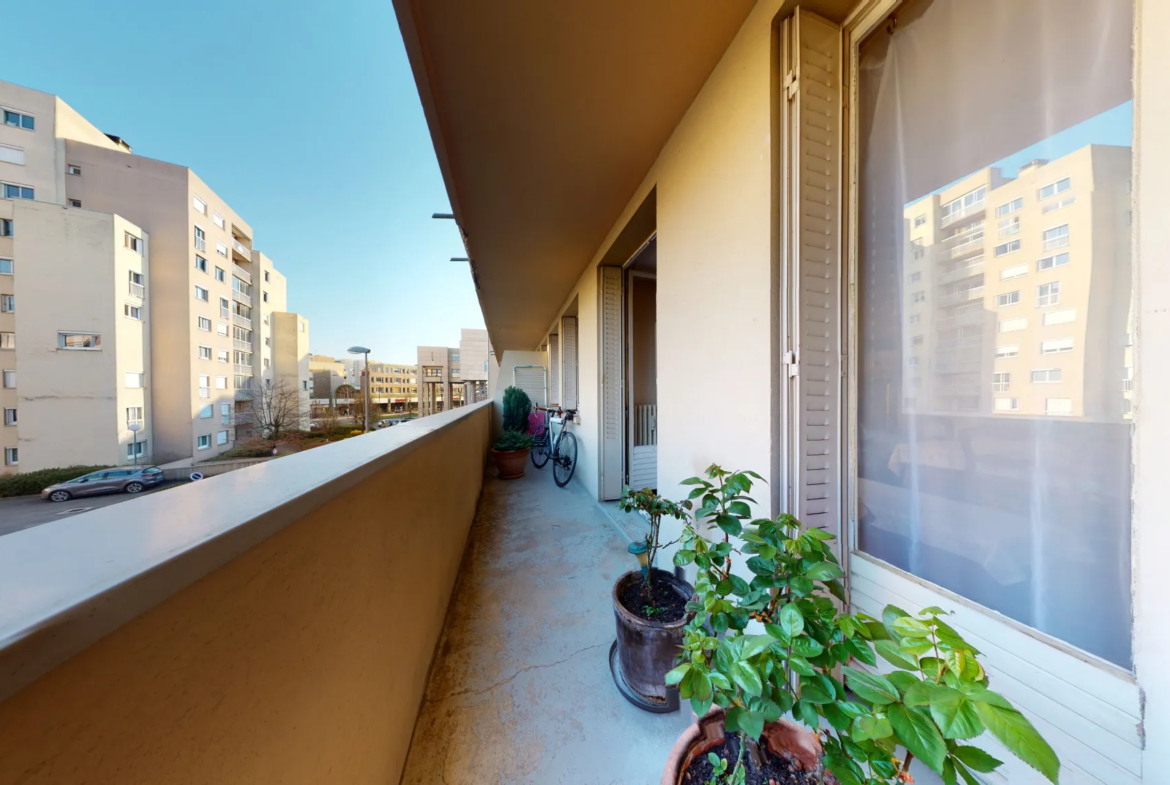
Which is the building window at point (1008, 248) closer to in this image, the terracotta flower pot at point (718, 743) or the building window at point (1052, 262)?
the building window at point (1052, 262)

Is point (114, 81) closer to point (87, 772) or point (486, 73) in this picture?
point (486, 73)

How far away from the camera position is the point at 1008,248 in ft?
2.86

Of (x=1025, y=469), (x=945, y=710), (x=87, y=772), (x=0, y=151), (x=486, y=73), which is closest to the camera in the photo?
(x=87, y=772)

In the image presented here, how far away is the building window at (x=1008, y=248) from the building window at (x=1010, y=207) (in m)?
0.07

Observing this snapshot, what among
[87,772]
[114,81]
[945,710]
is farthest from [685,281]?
[114,81]

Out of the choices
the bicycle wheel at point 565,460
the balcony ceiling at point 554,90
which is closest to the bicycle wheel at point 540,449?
the bicycle wheel at point 565,460

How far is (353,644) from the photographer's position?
33.5 inches

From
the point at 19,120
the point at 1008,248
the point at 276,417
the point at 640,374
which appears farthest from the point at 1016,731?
the point at 276,417

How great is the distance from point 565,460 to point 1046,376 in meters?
3.96

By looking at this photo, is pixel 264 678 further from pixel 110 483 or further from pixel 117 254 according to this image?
pixel 117 254

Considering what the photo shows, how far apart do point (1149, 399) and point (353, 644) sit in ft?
5.54

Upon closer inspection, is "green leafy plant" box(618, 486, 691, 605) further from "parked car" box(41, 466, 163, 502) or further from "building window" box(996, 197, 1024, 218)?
"parked car" box(41, 466, 163, 502)

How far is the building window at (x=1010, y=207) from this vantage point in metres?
0.85

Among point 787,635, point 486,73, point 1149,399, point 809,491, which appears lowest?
point 787,635
